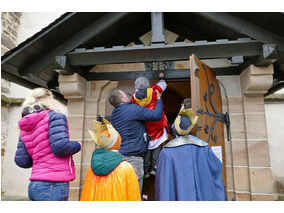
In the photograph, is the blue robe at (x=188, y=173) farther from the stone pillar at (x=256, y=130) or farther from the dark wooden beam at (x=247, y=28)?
the dark wooden beam at (x=247, y=28)

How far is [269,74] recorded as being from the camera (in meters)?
3.22

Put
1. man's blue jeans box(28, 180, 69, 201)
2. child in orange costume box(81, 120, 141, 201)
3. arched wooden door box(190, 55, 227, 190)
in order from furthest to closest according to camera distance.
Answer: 1. arched wooden door box(190, 55, 227, 190)
2. man's blue jeans box(28, 180, 69, 201)
3. child in orange costume box(81, 120, 141, 201)

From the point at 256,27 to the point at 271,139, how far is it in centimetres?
603

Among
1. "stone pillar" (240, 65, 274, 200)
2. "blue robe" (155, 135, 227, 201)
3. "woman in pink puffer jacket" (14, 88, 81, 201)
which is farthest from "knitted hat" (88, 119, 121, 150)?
"stone pillar" (240, 65, 274, 200)

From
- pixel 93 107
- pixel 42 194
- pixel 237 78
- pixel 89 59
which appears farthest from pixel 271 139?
pixel 42 194

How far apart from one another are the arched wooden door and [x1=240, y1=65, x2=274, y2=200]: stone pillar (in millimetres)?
372

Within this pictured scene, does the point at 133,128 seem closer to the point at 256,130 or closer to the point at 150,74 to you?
the point at 150,74

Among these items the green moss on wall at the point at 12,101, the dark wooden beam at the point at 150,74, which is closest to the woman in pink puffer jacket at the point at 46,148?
the dark wooden beam at the point at 150,74

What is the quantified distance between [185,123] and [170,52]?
44.1 inches

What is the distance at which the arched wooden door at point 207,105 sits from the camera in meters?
2.73

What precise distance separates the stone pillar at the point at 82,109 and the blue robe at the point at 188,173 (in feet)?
5.73

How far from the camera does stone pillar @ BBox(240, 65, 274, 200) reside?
10.7 feet

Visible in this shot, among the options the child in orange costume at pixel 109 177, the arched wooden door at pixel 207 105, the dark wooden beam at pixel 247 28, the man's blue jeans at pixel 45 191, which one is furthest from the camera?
the dark wooden beam at pixel 247 28

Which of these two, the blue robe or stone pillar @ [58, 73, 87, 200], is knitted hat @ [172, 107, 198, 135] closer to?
the blue robe
